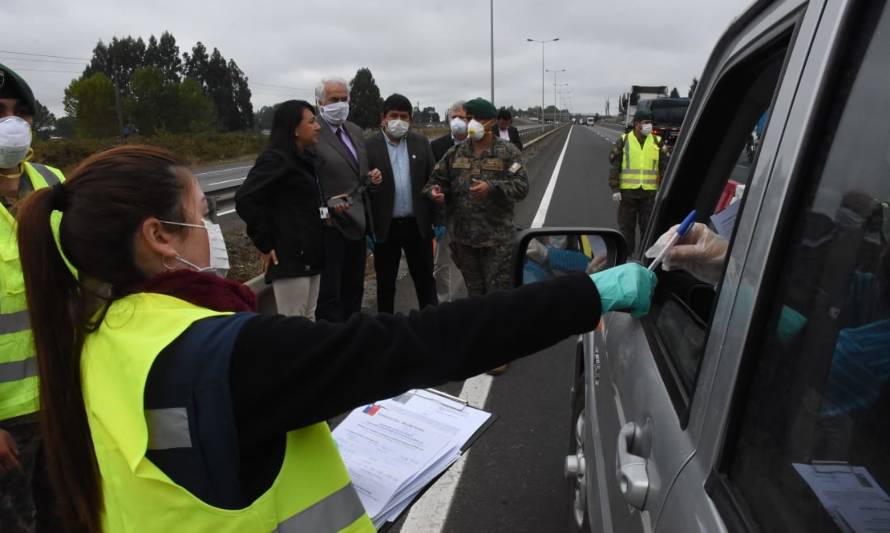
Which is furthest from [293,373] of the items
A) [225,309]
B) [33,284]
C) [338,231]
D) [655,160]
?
[655,160]

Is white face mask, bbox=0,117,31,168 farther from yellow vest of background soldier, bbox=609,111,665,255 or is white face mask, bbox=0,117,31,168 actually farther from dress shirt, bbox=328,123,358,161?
yellow vest of background soldier, bbox=609,111,665,255

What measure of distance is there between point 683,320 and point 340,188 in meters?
3.40

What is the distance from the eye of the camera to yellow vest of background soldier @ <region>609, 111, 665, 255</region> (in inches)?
287

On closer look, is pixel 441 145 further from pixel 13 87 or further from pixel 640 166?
pixel 13 87

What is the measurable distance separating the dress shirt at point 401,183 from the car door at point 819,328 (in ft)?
13.5

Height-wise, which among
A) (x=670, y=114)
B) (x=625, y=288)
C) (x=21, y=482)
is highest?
(x=625, y=288)

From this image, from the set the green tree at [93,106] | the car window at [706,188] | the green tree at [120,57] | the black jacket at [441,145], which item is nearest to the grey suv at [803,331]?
the car window at [706,188]

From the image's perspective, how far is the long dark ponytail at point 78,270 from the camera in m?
1.15

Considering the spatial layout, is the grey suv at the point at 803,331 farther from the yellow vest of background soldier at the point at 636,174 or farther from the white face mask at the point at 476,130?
the yellow vest of background soldier at the point at 636,174

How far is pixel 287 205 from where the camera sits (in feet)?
13.4

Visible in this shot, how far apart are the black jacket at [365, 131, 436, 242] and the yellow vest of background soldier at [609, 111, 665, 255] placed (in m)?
3.22

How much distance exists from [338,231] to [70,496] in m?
3.45

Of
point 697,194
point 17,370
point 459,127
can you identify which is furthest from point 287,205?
point 697,194

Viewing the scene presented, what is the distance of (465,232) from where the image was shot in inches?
187
